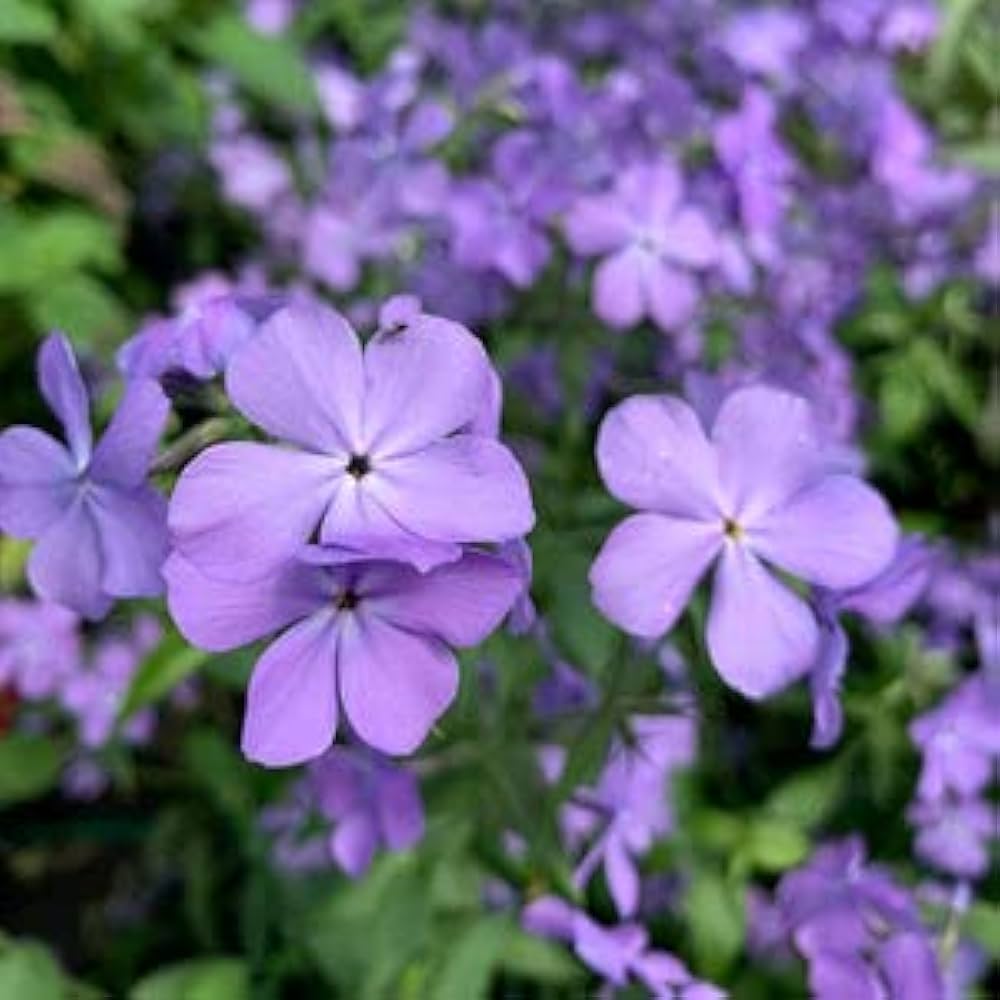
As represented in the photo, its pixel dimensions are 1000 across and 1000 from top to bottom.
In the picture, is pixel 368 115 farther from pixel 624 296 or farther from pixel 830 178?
pixel 830 178

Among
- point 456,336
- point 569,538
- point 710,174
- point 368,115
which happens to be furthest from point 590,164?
point 456,336

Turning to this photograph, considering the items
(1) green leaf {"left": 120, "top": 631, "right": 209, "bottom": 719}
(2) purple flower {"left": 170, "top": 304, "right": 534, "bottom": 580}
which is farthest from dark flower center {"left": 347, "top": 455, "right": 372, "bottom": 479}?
(1) green leaf {"left": 120, "top": 631, "right": 209, "bottom": 719}

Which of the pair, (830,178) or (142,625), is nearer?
(142,625)

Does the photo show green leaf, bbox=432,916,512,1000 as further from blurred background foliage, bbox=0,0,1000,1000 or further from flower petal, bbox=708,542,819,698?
flower petal, bbox=708,542,819,698

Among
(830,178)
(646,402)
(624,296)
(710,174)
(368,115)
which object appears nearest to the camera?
(646,402)

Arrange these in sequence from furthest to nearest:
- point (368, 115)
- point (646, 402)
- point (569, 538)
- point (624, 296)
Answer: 1. point (368, 115)
2. point (624, 296)
3. point (569, 538)
4. point (646, 402)

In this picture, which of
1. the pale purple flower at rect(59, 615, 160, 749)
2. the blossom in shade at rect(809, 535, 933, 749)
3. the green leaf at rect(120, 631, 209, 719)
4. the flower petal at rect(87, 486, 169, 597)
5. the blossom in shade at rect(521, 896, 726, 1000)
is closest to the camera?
the flower petal at rect(87, 486, 169, 597)

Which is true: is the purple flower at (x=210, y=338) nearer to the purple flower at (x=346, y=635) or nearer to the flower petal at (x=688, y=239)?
the purple flower at (x=346, y=635)
